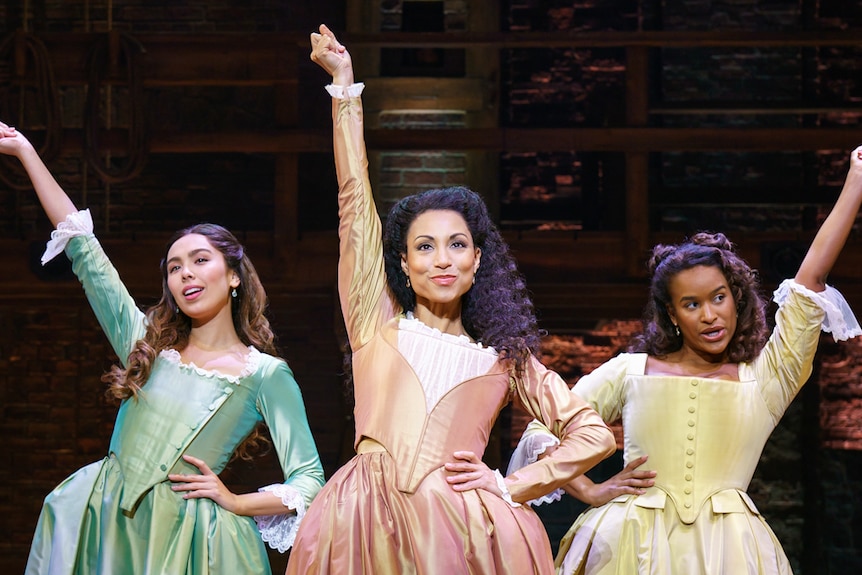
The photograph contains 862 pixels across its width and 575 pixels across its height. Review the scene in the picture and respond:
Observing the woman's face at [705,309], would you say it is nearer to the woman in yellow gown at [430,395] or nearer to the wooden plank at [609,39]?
the woman in yellow gown at [430,395]

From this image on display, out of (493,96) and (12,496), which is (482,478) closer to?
(493,96)

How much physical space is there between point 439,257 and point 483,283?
0.17m

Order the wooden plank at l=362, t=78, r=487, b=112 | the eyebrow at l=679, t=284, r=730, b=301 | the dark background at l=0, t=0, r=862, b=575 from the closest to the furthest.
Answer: the eyebrow at l=679, t=284, r=730, b=301 → the wooden plank at l=362, t=78, r=487, b=112 → the dark background at l=0, t=0, r=862, b=575

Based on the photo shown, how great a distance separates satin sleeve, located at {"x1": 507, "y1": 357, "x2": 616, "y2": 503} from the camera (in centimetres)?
276

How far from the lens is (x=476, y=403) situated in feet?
9.23

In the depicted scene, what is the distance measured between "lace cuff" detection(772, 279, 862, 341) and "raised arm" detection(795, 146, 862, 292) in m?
0.03

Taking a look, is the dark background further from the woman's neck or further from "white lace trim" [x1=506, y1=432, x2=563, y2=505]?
the woman's neck

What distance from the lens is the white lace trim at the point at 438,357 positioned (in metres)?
2.79

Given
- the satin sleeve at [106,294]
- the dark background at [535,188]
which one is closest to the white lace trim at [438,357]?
the satin sleeve at [106,294]

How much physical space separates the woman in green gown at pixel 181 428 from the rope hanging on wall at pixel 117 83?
1520 millimetres

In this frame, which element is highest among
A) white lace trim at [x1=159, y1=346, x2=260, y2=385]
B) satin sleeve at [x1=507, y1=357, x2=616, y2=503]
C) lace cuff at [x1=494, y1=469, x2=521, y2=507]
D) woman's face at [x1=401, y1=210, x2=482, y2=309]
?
woman's face at [x1=401, y1=210, x2=482, y2=309]

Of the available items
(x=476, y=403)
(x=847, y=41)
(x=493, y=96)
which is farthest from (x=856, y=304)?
(x=476, y=403)

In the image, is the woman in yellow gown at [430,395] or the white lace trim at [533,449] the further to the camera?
the white lace trim at [533,449]

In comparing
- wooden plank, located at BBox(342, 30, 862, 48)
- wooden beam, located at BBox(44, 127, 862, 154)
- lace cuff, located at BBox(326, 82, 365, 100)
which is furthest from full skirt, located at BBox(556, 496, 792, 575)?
wooden plank, located at BBox(342, 30, 862, 48)
